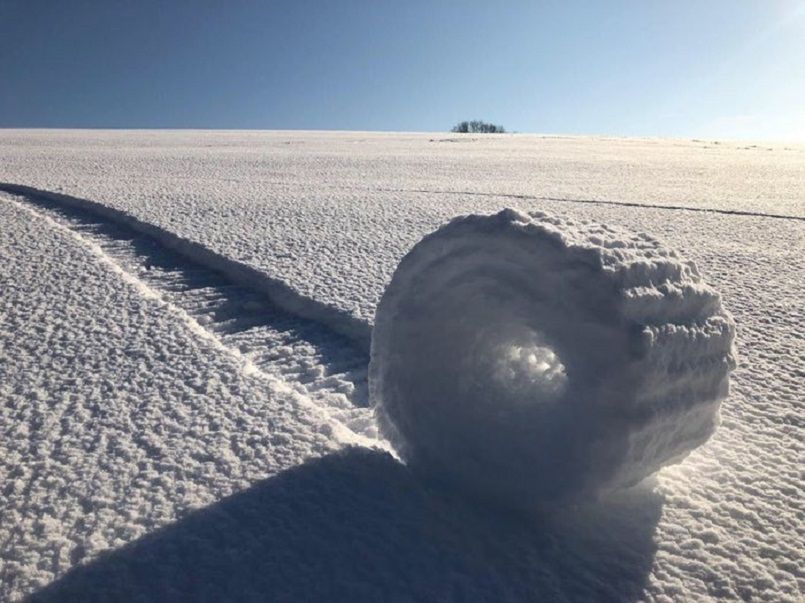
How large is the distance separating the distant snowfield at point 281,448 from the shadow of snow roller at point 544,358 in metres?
0.07

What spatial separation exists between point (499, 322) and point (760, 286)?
1173 mm

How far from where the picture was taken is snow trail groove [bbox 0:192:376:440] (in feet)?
4.51

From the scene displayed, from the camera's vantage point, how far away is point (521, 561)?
2.82 ft

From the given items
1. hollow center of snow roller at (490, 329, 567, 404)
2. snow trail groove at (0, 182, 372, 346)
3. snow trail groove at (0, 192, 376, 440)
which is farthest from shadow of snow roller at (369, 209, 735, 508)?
snow trail groove at (0, 182, 372, 346)

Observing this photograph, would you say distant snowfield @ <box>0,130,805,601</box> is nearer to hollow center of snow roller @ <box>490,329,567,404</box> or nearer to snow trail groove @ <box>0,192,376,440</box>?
snow trail groove @ <box>0,192,376,440</box>

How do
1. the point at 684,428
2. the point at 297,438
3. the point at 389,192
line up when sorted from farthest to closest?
the point at 389,192, the point at 297,438, the point at 684,428

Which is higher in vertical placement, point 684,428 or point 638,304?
point 638,304

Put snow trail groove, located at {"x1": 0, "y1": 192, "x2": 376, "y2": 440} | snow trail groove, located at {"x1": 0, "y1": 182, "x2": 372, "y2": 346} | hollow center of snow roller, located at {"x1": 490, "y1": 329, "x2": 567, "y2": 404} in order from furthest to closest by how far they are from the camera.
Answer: snow trail groove, located at {"x1": 0, "y1": 182, "x2": 372, "y2": 346}
snow trail groove, located at {"x1": 0, "y1": 192, "x2": 376, "y2": 440}
hollow center of snow roller, located at {"x1": 490, "y1": 329, "x2": 567, "y2": 404}

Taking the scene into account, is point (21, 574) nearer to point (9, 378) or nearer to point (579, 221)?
point (9, 378)

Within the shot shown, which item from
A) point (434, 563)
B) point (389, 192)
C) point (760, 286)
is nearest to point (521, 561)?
point (434, 563)

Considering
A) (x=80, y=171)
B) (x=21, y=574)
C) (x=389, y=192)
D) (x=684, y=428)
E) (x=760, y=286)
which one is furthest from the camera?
(x=80, y=171)

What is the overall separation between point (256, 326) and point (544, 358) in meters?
0.84

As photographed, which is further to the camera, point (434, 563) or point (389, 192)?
point (389, 192)

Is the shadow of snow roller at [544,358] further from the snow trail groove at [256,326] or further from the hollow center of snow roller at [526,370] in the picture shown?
the snow trail groove at [256,326]
